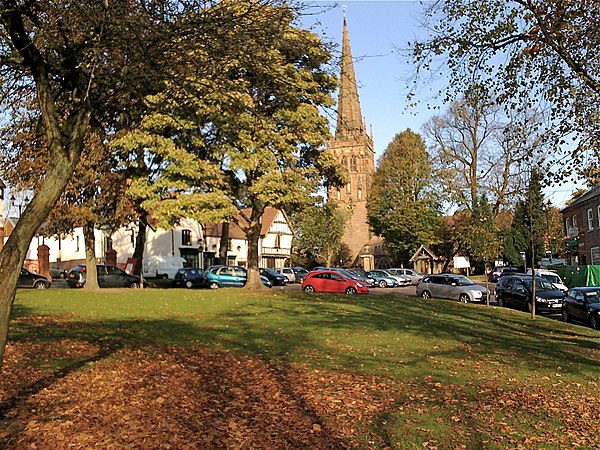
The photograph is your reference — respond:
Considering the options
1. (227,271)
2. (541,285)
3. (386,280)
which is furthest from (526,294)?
(386,280)

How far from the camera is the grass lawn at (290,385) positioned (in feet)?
23.4

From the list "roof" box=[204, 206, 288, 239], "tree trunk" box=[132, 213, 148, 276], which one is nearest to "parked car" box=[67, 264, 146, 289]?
"tree trunk" box=[132, 213, 148, 276]

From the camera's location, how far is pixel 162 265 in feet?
205

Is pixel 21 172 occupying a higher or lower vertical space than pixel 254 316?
higher

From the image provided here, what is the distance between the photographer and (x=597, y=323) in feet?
69.8

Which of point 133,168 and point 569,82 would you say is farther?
point 133,168

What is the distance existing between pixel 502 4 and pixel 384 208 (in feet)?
180

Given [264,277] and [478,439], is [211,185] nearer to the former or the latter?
[264,277]

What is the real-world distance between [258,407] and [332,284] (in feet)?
85.2

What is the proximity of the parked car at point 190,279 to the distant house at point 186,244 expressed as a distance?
14740 millimetres

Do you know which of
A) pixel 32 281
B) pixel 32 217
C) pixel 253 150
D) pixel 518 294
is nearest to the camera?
pixel 32 217

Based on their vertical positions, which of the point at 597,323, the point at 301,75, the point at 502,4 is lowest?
the point at 597,323

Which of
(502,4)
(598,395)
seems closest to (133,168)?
(502,4)

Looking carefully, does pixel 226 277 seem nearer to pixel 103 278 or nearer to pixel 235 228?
pixel 103 278
